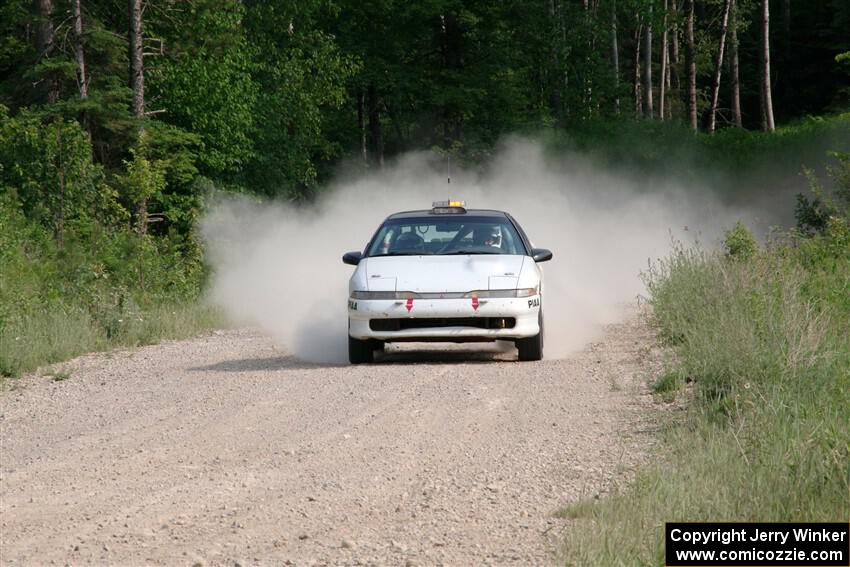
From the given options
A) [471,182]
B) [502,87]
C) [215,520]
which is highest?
[502,87]

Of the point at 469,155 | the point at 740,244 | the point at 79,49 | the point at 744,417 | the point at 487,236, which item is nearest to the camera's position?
the point at 744,417

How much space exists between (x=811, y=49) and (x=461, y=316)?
53.1 m

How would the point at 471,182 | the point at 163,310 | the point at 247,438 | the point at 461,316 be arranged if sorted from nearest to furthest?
1. the point at 247,438
2. the point at 461,316
3. the point at 163,310
4. the point at 471,182

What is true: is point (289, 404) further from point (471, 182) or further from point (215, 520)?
point (471, 182)

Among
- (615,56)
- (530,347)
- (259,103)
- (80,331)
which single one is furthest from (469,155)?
(530,347)

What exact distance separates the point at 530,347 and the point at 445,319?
114 centimetres

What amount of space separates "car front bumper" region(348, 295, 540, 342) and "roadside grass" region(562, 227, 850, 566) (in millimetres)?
1793

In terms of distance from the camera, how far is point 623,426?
34.3 ft

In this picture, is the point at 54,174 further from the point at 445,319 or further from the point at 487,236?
the point at 445,319

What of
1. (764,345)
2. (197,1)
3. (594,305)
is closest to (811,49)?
(197,1)

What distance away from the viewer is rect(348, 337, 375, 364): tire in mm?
14672

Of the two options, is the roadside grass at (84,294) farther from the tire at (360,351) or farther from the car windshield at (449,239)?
Result: the car windshield at (449,239)

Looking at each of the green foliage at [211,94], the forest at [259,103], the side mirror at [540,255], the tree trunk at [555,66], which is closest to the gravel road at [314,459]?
the side mirror at [540,255]

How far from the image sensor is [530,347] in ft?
48.3
